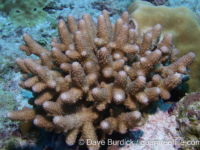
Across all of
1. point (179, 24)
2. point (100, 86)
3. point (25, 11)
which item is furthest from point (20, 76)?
point (179, 24)

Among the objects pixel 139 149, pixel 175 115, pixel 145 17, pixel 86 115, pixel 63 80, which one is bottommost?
pixel 139 149

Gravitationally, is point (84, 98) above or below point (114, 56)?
below

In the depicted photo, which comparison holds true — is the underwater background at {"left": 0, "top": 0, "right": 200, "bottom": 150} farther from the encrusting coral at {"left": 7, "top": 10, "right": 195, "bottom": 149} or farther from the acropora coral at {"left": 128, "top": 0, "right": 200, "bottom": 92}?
the acropora coral at {"left": 128, "top": 0, "right": 200, "bottom": 92}

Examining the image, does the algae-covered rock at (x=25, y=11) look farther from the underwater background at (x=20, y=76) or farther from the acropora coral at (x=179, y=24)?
the acropora coral at (x=179, y=24)

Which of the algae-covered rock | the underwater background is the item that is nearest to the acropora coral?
the underwater background

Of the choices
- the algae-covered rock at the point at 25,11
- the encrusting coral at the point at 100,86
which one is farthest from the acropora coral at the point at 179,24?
the algae-covered rock at the point at 25,11

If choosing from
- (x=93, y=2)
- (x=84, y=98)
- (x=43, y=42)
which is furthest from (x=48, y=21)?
(x=84, y=98)

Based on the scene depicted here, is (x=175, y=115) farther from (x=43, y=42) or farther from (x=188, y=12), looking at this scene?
(x=43, y=42)
